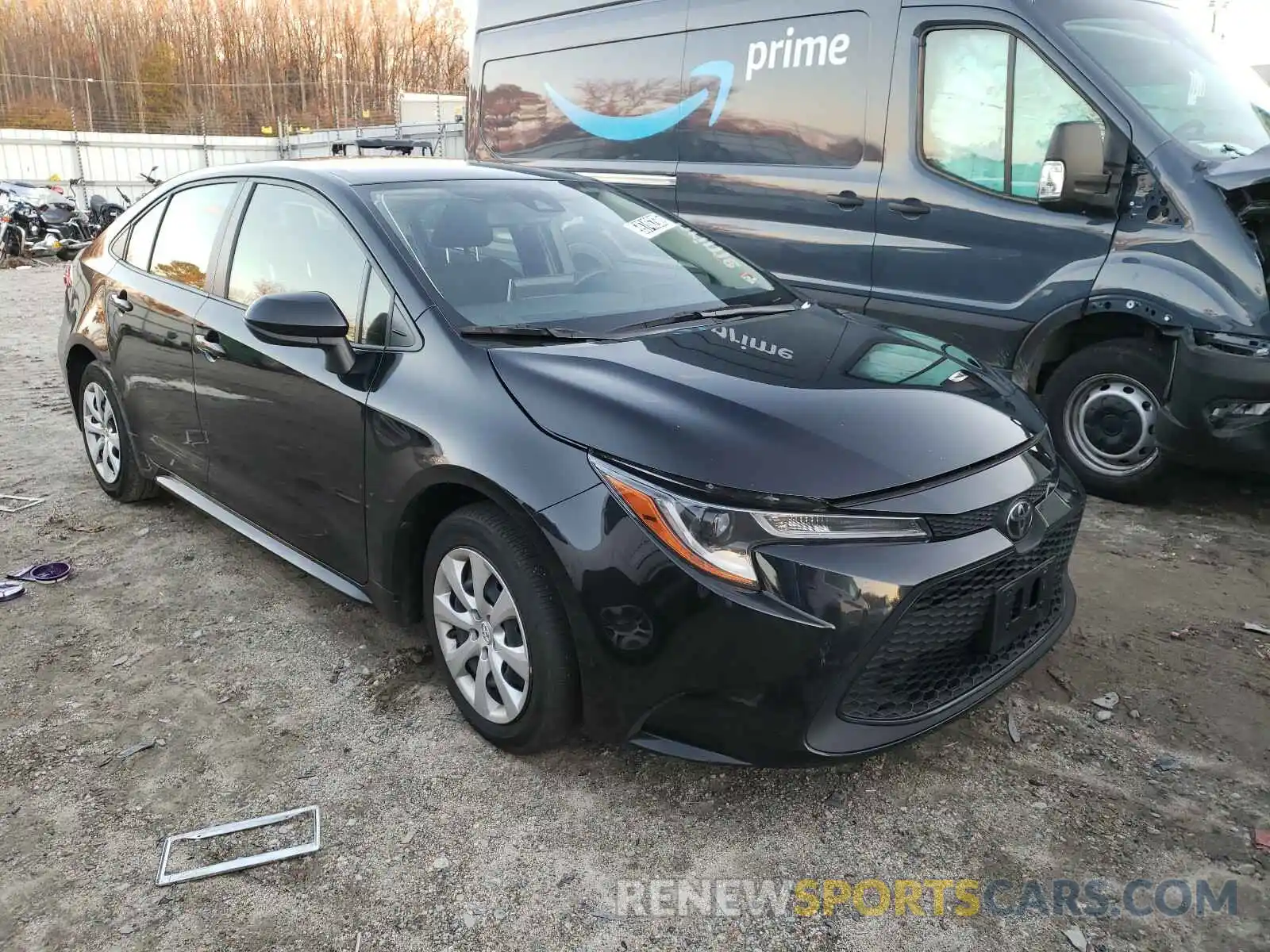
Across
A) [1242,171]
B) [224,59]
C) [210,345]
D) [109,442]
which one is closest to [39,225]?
[109,442]

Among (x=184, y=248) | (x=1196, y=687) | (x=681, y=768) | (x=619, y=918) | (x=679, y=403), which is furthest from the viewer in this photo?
(x=184, y=248)

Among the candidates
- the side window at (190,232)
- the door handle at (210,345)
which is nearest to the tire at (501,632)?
the door handle at (210,345)

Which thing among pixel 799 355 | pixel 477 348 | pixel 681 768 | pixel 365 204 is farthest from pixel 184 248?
pixel 681 768

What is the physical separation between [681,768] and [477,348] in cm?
128

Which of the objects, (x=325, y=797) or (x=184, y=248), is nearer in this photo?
(x=325, y=797)

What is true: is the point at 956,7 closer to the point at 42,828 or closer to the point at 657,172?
the point at 657,172

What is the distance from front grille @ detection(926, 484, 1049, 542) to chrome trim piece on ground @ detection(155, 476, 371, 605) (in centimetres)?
176

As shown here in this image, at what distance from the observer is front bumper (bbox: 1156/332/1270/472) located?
3.91 metres

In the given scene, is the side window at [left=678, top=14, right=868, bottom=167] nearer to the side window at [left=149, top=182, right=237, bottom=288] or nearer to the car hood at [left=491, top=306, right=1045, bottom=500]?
the car hood at [left=491, top=306, right=1045, bottom=500]

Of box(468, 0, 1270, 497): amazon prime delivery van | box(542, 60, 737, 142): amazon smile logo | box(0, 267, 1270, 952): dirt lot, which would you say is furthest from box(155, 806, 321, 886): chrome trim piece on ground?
box(542, 60, 737, 142): amazon smile logo

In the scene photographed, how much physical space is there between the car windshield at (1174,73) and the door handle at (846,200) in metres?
1.19

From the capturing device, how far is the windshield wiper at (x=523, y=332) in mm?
2723

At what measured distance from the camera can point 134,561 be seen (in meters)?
4.01

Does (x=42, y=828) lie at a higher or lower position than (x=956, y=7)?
lower
